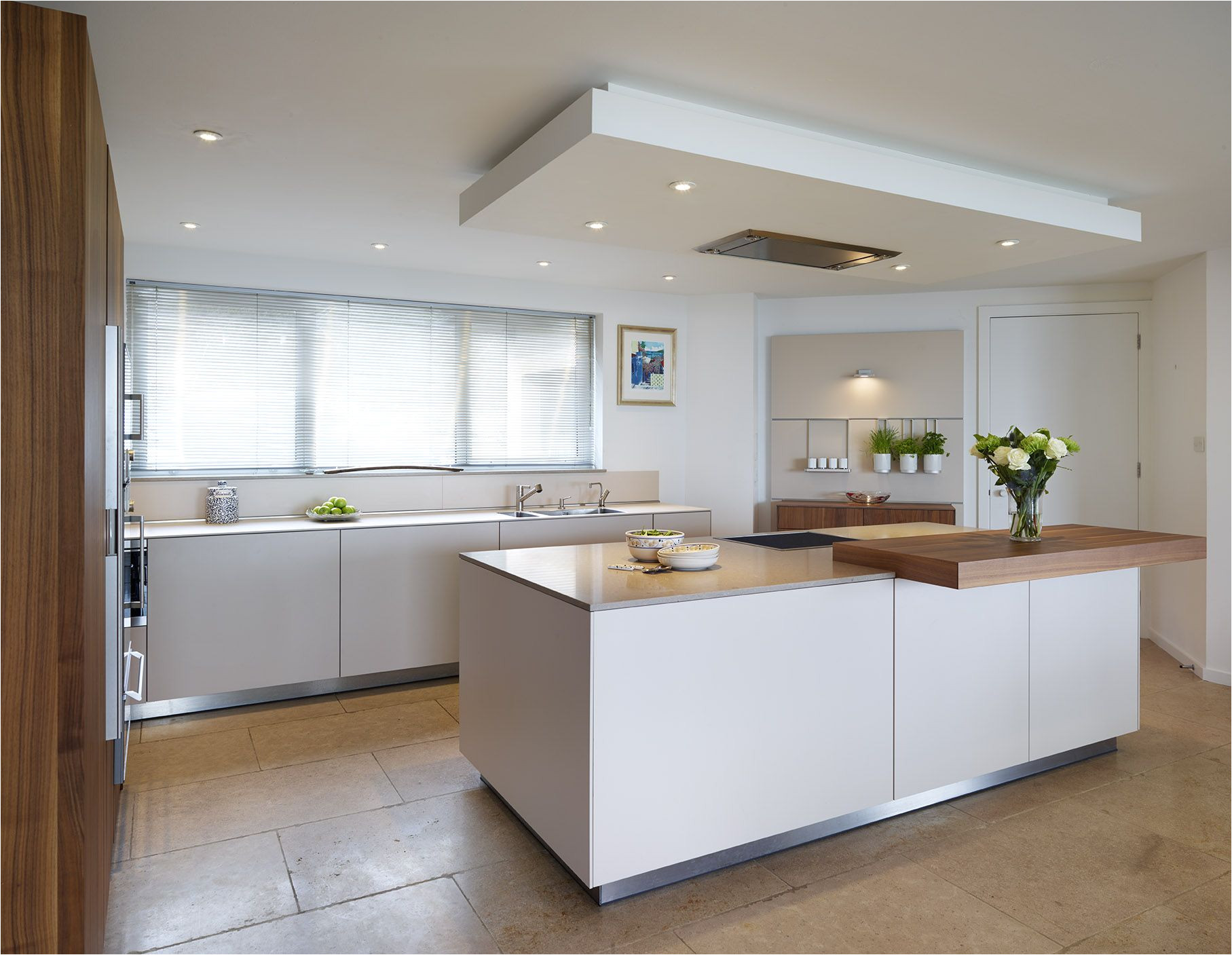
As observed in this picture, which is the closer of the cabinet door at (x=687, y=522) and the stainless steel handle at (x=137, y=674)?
the stainless steel handle at (x=137, y=674)

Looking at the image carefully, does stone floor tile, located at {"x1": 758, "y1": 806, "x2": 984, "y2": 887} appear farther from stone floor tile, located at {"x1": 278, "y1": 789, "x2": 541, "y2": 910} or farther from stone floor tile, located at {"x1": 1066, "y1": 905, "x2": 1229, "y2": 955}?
stone floor tile, located at {"x1": 278, "y1": 789, "x2": 541, "y2": 910}

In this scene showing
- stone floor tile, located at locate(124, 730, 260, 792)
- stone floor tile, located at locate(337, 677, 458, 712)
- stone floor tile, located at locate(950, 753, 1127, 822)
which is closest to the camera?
stone floor tile, located at locate(950, 753, 1127, 822)

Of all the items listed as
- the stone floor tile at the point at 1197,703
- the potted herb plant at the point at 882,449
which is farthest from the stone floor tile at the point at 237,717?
the stone floor tile at the point at 1197,703

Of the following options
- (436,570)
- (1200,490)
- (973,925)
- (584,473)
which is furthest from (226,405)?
(1200,490)

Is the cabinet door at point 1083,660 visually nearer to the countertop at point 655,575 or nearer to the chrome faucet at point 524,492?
the countertop at point 655,575

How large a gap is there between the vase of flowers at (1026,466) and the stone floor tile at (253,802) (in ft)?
8.52

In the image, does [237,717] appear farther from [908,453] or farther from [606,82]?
[908,453]

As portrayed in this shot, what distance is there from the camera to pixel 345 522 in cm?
445

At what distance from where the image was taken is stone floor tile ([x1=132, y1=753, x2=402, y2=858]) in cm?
272

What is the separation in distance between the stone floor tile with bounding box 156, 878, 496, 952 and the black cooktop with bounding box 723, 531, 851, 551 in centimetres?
181

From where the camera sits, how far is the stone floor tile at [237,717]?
12.2 feet

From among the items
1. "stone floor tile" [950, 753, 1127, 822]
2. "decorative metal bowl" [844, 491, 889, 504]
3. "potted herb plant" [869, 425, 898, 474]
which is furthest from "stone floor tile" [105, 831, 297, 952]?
"potted herb plant" [869, 425, 898, 474]

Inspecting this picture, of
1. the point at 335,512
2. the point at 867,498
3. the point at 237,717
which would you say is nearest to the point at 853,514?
the point at 867,498

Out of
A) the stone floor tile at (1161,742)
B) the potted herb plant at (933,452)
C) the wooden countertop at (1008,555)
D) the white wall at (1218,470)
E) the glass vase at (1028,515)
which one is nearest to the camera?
the wooden countertop at (1008,555)
